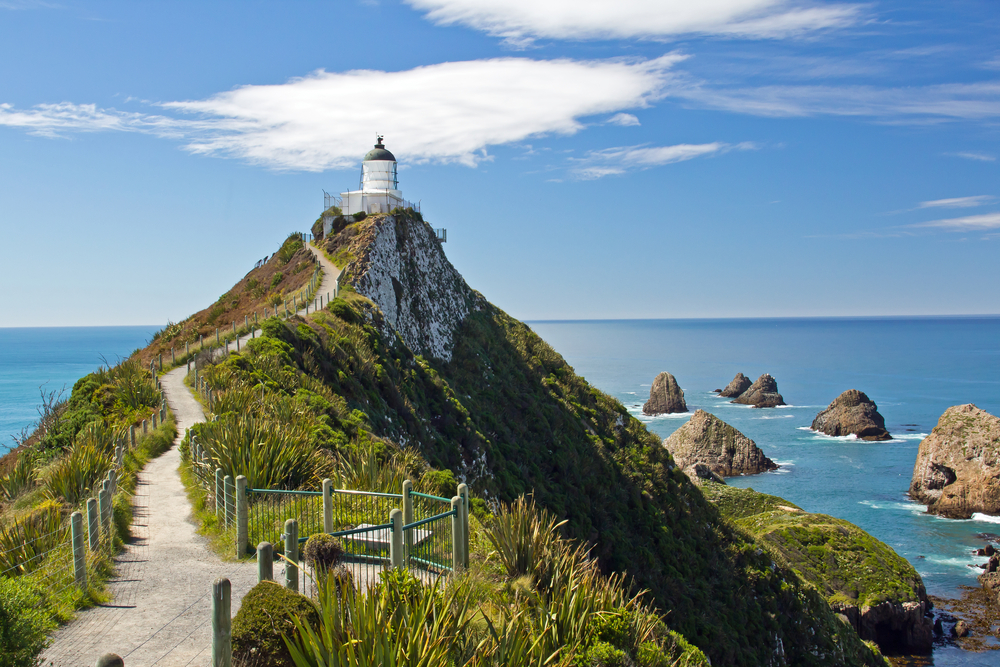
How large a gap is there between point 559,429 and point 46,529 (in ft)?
99.7

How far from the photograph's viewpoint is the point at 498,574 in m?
9.25

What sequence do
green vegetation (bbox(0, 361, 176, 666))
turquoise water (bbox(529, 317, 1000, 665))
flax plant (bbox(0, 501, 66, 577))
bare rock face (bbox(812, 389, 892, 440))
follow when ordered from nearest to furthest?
green vegetation (bbox(0, 361, 176, 666)) → flax plant (bbox(0, 501, 66, 577)) → turquoise water (bbox(529, 317, 1000, 665)) → bare rock face (bbox(812, 389, 892, 440))

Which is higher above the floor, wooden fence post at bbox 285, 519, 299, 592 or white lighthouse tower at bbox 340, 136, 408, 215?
white lighthouse tower at bbox 340, 136, 408, 215

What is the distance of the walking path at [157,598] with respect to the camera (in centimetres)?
695

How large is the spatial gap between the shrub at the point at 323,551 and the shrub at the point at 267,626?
1.41m

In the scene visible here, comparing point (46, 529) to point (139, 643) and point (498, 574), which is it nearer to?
point (139, 643)

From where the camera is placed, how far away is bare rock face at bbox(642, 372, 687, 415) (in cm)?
10162

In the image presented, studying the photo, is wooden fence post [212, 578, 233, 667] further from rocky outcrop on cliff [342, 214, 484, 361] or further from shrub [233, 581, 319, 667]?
rocky outcrop on cliff [342, 214, 484, 361]

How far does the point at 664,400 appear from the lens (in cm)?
10194

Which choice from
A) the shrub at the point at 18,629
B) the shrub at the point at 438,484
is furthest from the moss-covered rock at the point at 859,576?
the shrub at the point at 18,629

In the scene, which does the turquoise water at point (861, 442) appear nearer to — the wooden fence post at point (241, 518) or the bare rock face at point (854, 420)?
the bare rock face at point (854, 420)

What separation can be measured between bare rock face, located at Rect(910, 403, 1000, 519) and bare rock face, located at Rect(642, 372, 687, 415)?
148 feet

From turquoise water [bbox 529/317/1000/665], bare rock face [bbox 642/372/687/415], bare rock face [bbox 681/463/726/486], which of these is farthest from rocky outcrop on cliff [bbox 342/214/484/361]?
bare rock face [bbox 642/372/687/415]

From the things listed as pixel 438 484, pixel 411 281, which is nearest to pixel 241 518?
pixel 438 484
